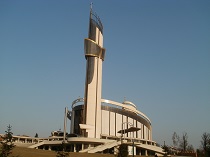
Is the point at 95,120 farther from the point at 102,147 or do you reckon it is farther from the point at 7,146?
the point at 7,146

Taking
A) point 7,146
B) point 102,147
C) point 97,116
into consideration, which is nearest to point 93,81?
point 97,116

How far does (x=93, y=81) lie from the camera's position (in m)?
74.2

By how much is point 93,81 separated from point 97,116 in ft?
32.7

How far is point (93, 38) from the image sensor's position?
253 feet

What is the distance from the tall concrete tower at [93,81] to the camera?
71.0 meters

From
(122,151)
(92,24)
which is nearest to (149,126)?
(92,24)

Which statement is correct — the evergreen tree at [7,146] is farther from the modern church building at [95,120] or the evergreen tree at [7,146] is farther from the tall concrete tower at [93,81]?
the tall concrete tower at [93,81]

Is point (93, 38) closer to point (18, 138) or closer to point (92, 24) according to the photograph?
point (92, 24)

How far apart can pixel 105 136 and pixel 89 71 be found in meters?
19.4

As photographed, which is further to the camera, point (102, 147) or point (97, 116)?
point (97, 116)

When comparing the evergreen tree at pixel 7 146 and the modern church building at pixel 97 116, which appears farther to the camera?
the modern church building at pixel 97 116

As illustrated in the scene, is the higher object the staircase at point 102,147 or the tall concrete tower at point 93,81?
the tall concrete tower at point 93,81

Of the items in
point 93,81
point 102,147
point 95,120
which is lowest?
point 102,147

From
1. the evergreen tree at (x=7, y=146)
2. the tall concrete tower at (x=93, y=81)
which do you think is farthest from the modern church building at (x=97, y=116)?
the evergreen tree at (x=7, y=146)
